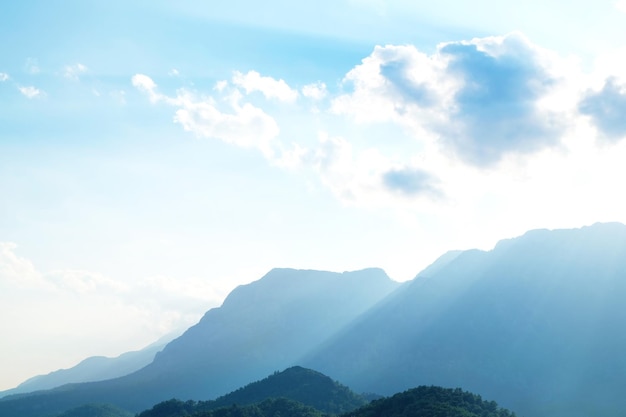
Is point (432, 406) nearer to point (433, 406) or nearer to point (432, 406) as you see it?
point (432, 406)

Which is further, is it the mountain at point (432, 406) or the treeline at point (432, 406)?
the treeline at point (432, 406)

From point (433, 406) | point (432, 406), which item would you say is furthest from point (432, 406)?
point (433, 406)

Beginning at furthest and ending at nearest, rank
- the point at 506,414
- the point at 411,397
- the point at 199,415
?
the point at 199,415
the point at 411,397
the point at 506,414

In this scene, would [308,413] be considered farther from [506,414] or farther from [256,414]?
[506,414]

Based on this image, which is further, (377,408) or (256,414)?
(256,414)

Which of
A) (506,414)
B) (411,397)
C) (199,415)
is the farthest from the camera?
(199,415)

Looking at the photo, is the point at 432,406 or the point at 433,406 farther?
the point at 432,406

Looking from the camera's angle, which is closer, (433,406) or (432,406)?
(433,406)

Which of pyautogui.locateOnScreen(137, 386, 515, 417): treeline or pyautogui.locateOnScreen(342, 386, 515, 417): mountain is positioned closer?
pyautogui.locateOnScreen(342, 386, 515, 417): mountain

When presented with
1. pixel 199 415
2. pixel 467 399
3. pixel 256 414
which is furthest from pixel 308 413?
pixel 467 399

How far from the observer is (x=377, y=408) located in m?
159

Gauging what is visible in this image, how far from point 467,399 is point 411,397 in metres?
13.6

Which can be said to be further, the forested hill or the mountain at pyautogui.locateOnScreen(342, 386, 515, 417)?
the forested hill

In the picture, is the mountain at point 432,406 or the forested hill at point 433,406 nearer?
the mountain at point 432,406
